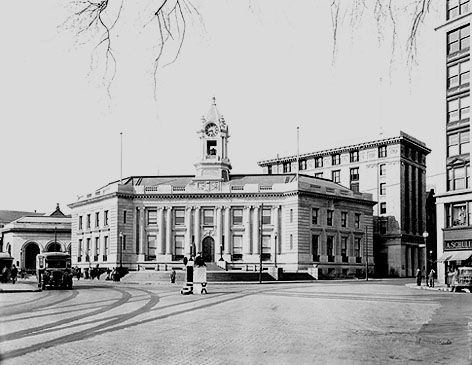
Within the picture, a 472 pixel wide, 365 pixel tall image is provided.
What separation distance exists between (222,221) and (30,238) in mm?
33549

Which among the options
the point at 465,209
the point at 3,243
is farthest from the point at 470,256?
the point at 3,243

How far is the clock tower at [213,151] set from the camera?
78812 mm

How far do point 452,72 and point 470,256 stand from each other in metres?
13.6

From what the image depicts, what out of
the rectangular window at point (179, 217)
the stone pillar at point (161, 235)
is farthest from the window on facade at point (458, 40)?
the stone pillar at point (161, 235)

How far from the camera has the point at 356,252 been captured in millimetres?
81625

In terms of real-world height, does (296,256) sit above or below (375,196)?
below

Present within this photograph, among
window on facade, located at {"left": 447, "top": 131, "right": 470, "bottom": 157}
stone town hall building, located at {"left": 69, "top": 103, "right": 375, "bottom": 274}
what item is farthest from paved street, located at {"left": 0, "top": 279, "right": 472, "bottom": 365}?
stone town hall building, located at {"left": 69, "top": 103, "right": 375, "bottom": 274}

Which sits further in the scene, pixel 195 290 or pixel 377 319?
pixel 195 290

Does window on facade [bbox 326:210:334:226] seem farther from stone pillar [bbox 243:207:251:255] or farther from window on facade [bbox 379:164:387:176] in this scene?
window on facade [bbox 379:164:387:176]

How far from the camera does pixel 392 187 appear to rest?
296 feet

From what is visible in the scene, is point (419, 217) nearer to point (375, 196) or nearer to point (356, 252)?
point (375, 196)

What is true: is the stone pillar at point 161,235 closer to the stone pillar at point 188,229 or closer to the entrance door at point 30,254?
the stone pillar at point 188,229

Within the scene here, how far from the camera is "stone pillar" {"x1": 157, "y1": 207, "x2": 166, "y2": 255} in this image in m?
76.4

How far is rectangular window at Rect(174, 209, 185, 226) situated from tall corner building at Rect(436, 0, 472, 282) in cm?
3336
